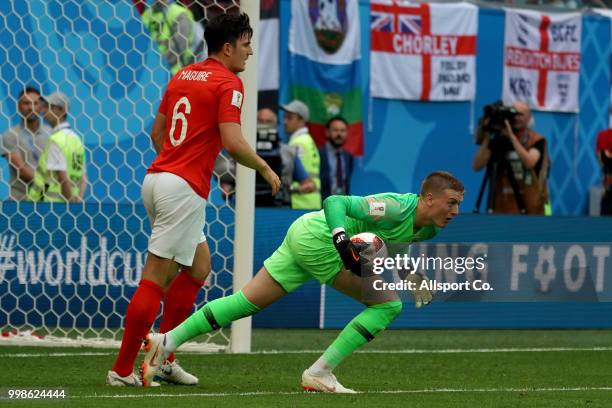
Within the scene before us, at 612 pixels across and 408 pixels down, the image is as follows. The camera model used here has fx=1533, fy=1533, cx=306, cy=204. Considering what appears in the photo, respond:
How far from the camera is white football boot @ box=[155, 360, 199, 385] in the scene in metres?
8.07

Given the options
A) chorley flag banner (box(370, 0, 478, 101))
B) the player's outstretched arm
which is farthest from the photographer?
the player's outstretched arm

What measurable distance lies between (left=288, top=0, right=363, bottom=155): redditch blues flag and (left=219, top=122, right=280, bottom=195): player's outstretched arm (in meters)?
9.33

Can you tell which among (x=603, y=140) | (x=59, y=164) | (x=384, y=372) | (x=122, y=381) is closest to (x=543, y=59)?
(x=603, y=140)

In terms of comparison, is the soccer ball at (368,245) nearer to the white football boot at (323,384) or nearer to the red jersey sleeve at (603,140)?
the white football boot at (323,384)

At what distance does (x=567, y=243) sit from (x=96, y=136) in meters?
4.55

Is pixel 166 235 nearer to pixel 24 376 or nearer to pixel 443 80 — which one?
pixel 24 376

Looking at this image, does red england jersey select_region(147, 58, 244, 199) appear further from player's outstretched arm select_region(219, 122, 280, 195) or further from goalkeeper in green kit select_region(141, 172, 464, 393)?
goalkeeper in green kit select_region(141, 172, 464, 393)

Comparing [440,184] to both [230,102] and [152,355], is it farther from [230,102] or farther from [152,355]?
[152,355]

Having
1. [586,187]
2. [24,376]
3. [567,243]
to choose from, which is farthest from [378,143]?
[24,376]

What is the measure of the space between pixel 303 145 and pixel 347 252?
8.37 m

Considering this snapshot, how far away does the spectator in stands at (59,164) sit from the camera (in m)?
12.1

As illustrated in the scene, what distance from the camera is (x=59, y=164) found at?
1252 cm

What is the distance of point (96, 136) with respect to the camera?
14258mm

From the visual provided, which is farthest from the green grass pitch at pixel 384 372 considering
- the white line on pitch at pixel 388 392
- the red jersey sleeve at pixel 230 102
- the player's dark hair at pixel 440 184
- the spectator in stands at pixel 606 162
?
the spectator in stands at pixel 606 162
